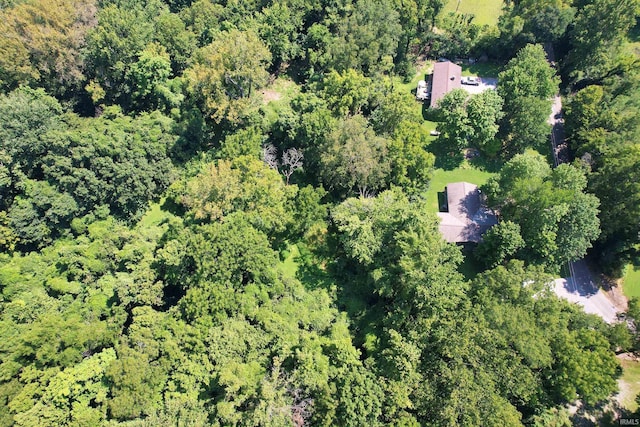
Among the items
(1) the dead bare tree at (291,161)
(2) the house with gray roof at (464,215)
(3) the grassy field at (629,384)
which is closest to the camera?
(3) the grassy field at (629,384)

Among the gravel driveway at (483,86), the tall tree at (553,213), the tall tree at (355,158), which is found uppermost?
the gravel driveway at (483,86)

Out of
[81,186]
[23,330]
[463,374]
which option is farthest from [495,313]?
[81,186]

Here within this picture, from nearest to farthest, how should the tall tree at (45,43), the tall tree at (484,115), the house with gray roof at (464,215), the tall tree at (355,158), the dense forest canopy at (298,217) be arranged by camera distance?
the dense forest canopy at (298,217), the tall tree at (355,158), the house with gray roof at (464,215), the tall tree at (484,115), the tall tree at (45,43)

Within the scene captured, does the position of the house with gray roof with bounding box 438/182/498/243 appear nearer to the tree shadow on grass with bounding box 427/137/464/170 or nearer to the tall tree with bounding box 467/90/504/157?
the tree shadow on grass with bounding box 427/137/464/170

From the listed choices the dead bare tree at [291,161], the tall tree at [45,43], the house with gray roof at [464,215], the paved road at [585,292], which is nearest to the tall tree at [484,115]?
the house with gray roof at [464,215]

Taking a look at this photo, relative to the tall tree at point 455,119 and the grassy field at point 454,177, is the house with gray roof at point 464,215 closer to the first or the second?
the grassy field at point 454,177

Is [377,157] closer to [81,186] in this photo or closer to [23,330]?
[81,186]
